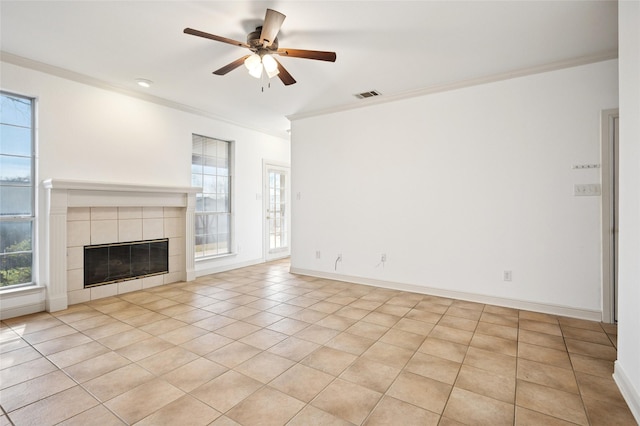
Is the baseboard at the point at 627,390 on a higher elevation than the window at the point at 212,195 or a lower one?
lower

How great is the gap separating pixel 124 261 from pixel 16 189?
4.59 feet

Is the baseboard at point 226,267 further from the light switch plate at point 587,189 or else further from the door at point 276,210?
the light switch plate at point 587,189

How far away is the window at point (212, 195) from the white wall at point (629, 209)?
16.7 feet

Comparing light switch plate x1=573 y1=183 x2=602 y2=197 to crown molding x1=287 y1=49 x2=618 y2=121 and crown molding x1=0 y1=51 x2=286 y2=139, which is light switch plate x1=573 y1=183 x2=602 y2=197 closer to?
crown molding x1=287 y1=49 x2=618 y2=121

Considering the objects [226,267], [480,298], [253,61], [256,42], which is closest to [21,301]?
[226,267]

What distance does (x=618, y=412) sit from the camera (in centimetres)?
179

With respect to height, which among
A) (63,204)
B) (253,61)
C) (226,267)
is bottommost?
(226,267)

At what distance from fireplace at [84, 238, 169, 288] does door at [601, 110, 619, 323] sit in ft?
17.9

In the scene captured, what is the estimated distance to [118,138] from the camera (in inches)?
165

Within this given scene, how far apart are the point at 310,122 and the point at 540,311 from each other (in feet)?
13.4

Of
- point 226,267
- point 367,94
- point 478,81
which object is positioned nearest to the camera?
point 478,81

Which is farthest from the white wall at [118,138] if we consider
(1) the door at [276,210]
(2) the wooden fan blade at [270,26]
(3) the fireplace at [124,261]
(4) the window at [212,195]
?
(2) the wooden fan blade at [270,26]

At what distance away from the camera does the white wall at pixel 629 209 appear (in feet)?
5.95

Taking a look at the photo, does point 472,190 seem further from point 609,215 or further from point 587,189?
point 609,215
